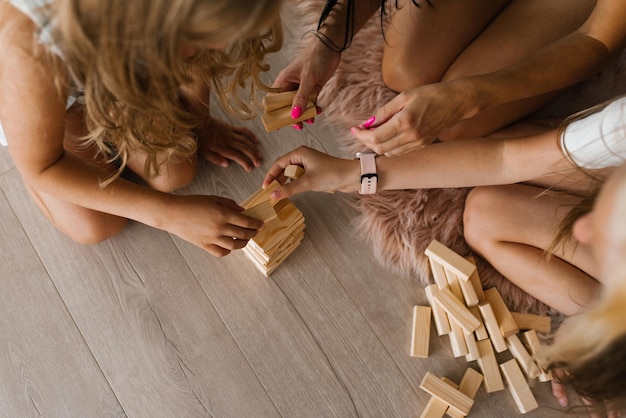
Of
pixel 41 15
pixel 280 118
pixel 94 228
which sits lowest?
pixel 94 228

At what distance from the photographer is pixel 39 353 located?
3.74 feet

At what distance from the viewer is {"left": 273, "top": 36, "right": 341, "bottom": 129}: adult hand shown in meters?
1.04

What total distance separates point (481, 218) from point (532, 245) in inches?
4.6

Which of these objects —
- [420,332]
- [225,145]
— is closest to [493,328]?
[420,332]

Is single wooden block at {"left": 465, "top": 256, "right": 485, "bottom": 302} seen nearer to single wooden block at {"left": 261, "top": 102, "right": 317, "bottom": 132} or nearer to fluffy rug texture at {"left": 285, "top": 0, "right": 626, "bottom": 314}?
fluffy rug texture at {"left": 285, "top": 0, "right": 626, "bottom": 314}

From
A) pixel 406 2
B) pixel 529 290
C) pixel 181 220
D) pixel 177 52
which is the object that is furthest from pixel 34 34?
pixel 529 290

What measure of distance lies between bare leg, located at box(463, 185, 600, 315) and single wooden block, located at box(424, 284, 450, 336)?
5.6 inches

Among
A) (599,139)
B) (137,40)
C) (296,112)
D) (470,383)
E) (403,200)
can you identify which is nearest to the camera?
(137,40)

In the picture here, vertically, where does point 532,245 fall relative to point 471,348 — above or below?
above

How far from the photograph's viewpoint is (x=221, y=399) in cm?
112

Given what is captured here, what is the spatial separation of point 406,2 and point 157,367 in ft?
3.08

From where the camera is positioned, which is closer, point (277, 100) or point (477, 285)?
point (277, 100)

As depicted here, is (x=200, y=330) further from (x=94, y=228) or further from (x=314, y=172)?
(x=314, y=172)

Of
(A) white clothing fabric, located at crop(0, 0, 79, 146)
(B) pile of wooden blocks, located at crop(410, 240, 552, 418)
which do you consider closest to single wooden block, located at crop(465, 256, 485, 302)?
(B) pile of wooden blocks, located at crop(410, 240, 552, 418)
